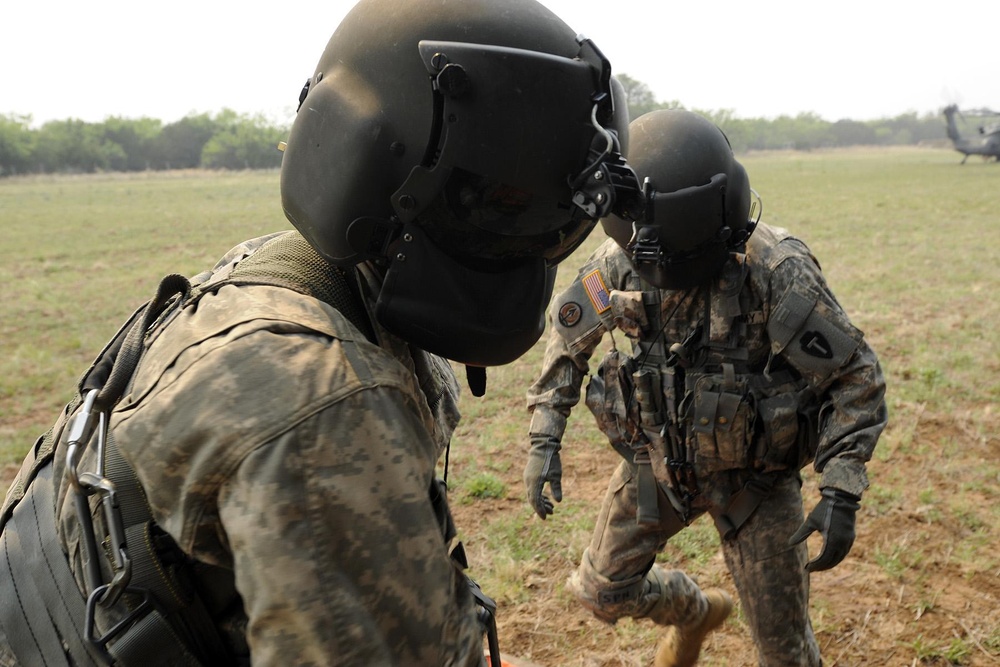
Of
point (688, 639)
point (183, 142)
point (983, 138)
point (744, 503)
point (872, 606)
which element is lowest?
point (872, 606)

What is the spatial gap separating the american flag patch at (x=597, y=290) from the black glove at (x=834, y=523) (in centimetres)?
107

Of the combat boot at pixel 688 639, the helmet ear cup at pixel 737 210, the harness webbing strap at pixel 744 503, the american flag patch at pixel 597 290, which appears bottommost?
the combat boot at pixel 688 639

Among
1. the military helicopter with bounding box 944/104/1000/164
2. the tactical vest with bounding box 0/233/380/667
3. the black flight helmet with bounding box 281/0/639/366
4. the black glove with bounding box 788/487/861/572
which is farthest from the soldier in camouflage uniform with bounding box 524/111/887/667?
the military helicopter with bounding box 944/104/1000/164

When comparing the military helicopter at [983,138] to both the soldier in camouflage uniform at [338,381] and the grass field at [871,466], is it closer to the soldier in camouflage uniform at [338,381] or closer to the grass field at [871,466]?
the grass field at [871,466]

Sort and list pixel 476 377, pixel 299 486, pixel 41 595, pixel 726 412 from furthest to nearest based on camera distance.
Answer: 1. pixel 726 412
2. pixel 476 377
3. pixel 41 595
4. pixel 299 486

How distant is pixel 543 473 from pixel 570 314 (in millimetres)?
654

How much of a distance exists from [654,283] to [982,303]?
844 cm

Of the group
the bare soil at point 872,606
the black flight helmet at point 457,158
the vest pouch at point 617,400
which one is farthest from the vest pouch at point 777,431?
the black flight helmet at point 457,158

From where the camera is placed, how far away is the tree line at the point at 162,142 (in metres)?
56.3

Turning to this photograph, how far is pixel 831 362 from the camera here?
114 inches

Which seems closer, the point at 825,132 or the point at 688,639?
the point at 688,639

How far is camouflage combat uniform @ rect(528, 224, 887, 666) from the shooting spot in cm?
291

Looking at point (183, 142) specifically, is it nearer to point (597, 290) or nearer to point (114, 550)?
point (597, 290)

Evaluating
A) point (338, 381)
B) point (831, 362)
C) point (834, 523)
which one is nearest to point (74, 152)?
point (831, 362)
